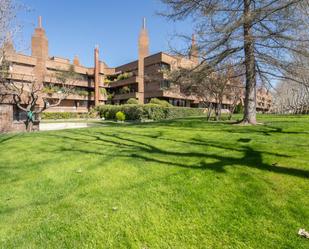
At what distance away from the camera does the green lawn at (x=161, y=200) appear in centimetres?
250

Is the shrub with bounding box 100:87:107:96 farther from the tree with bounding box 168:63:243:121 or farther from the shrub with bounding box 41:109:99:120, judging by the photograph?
the tree with bounding box 168:63:243:121

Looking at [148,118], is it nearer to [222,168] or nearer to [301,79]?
[301,79]

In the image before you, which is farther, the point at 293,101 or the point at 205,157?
the point at 293,101

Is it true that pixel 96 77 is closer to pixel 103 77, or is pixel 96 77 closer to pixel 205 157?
pixel 103 77

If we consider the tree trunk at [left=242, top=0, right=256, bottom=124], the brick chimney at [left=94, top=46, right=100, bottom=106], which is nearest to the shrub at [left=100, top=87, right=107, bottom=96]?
the brick chimney at [left=94, top=46, right=100, bottom=106]

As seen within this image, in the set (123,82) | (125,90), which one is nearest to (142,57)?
(123,82)

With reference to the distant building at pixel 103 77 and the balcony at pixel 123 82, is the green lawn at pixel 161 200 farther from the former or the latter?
the balcony at pixel 123 82

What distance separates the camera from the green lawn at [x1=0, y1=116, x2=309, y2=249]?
2.50 metres

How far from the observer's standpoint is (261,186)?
131 inches

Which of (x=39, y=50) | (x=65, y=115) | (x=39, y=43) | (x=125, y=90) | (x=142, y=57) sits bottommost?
(x=65, y=115)

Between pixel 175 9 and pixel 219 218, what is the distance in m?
10.3

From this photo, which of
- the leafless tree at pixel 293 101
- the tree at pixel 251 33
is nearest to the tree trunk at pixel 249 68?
the tree at pixel 251 33

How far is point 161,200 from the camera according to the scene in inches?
126

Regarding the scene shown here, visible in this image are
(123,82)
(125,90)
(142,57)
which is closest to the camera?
(142,57)
